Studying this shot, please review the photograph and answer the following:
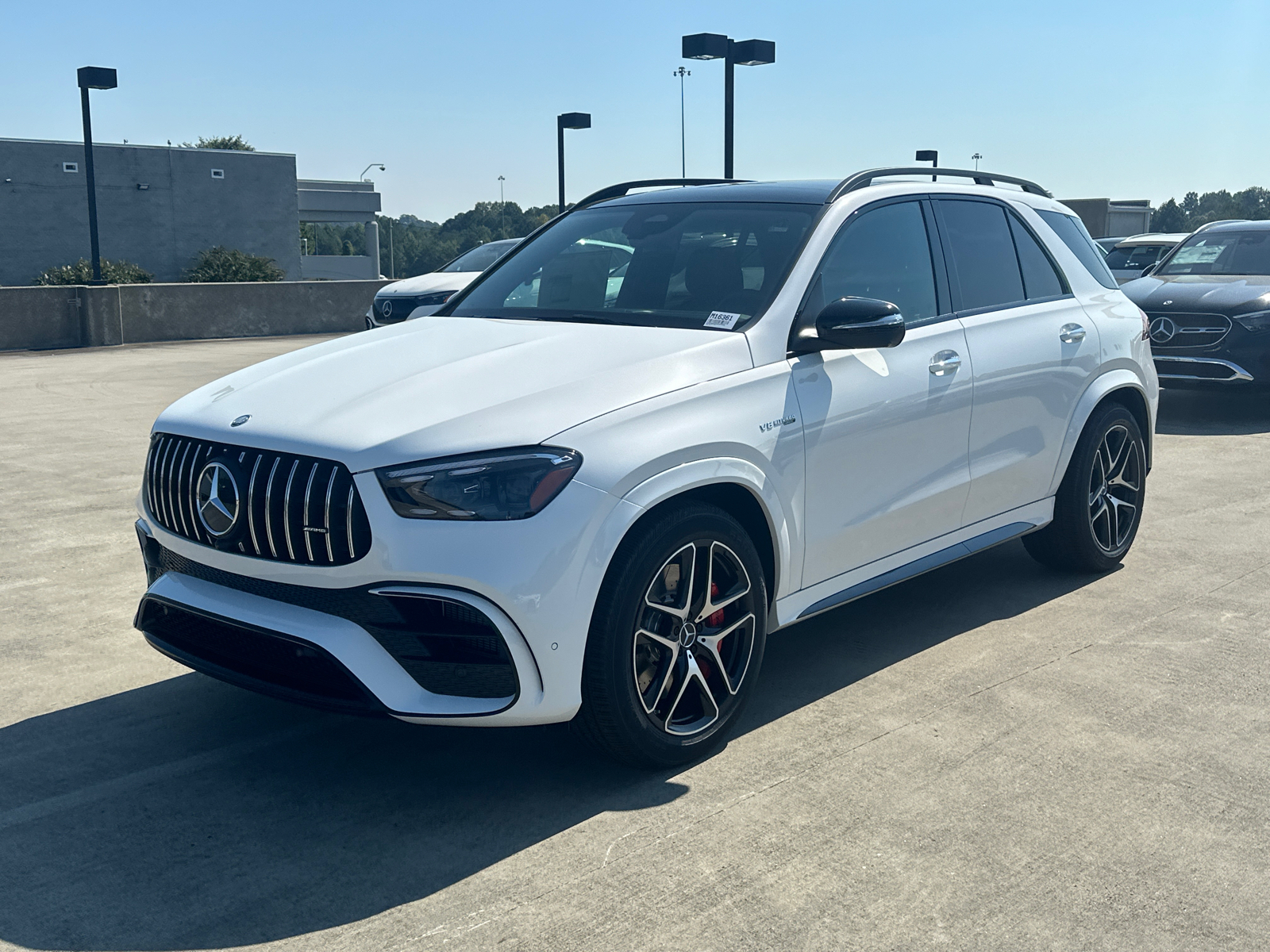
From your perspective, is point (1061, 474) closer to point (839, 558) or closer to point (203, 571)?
point (839, 558)

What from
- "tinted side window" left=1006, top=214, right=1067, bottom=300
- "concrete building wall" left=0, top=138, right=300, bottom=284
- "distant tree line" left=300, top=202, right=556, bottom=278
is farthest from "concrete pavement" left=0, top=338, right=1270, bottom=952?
"distant tree line" left=300, top=202, right=556, bottom=278

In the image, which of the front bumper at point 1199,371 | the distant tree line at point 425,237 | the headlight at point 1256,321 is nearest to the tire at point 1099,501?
the front bumper at point 1199,371

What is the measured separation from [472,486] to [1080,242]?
4007 mm

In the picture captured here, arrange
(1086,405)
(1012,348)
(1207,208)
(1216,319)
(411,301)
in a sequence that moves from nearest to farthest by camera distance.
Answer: (1012,348)
(1086,405)
(1216,319)
(411,301)
(1207,208)

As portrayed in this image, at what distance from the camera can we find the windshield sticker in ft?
14.0

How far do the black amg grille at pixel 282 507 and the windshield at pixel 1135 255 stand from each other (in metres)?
18.5

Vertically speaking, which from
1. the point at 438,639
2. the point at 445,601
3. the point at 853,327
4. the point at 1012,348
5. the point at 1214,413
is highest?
the point at 853,327

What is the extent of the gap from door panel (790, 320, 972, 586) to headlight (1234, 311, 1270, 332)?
7.48 metres

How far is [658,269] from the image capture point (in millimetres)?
4754

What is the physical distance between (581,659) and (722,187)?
7.94ft

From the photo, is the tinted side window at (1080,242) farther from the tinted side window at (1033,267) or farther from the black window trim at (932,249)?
the black window trim at (932,249)

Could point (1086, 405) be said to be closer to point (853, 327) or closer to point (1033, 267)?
point (1033, 267)

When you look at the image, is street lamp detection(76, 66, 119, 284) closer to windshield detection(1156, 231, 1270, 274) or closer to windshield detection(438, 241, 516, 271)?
windshield detection(438, 241, 516, 271)

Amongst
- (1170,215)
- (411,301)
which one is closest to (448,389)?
(411,301)
